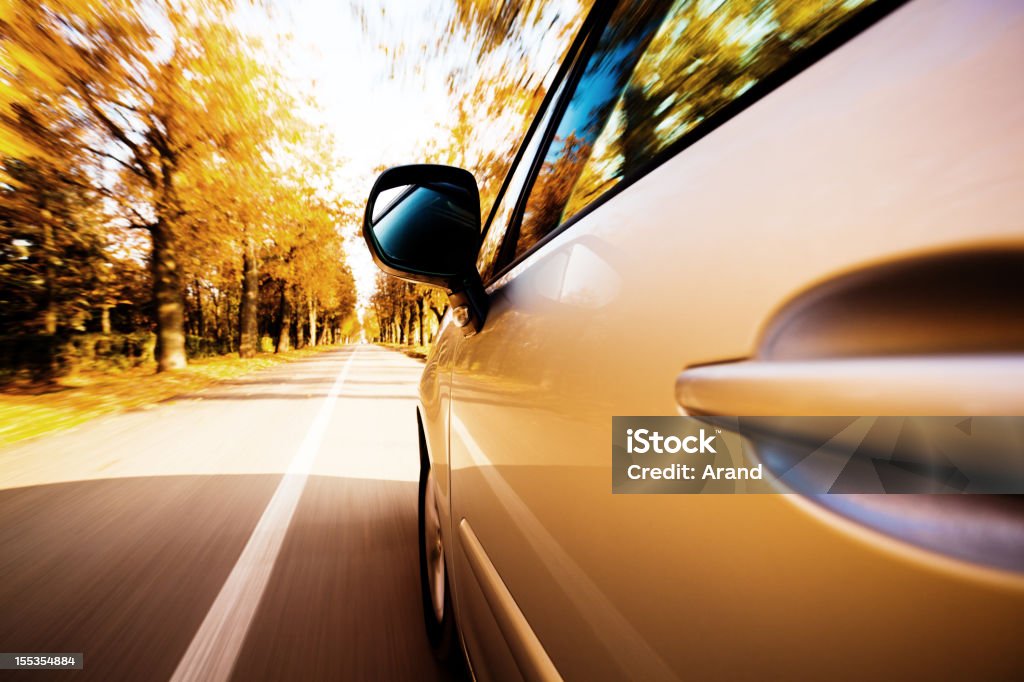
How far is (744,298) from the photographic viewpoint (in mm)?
601

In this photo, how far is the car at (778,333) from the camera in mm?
404

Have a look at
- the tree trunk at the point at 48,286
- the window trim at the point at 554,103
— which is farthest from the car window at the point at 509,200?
the tree trunk at the point at 48,286

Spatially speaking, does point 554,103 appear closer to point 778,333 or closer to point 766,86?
point 766,86

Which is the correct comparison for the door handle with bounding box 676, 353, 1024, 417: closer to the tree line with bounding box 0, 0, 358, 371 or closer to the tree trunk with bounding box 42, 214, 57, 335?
the tree line with bounding box 0, 0, 358, 371

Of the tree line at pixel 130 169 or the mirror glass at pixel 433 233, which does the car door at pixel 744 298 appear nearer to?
the mirror glass at pixel 433 233

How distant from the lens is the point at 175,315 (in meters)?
13.5

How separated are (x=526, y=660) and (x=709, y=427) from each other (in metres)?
0.72

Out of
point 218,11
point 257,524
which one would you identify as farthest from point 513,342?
point 218,11

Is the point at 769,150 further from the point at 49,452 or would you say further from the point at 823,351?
the point at 49,452

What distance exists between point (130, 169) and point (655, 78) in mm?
13057

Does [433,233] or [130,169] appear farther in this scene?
[130,169]

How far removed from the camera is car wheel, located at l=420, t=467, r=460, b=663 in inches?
76.9

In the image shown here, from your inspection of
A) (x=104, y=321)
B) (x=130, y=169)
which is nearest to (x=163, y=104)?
(x=130, y=169)

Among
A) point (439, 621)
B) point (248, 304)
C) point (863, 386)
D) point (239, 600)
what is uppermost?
point (248, 304)
